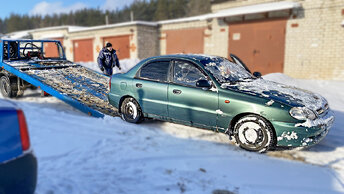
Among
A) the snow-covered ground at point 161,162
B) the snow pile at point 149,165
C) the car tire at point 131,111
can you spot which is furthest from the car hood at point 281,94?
the car tire at point 131,111

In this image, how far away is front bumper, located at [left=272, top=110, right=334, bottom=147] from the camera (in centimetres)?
376

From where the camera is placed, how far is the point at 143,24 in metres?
19.4

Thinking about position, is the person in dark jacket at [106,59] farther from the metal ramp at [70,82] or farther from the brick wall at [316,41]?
the brick wall at [316,41]

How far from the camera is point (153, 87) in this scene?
16.9ft

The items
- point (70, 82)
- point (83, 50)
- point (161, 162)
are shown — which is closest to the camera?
point (161, 162)

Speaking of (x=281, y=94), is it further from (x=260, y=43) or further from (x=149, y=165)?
(x=260, y=43)

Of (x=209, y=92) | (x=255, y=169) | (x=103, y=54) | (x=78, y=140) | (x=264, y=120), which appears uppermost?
(x=103, y=54)

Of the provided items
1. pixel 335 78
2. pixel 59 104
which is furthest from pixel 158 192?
pixel 335 78

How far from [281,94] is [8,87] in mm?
7591

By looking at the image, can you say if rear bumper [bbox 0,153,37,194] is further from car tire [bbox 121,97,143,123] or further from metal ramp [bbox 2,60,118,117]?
metal ramp [bbox 2,60,118,117]

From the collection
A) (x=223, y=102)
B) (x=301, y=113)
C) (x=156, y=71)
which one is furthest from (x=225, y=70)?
(x=301, y=113)

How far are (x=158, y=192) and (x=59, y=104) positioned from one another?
5.52m

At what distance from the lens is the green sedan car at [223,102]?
386cm

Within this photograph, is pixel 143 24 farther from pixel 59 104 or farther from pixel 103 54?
pixel 59 104
